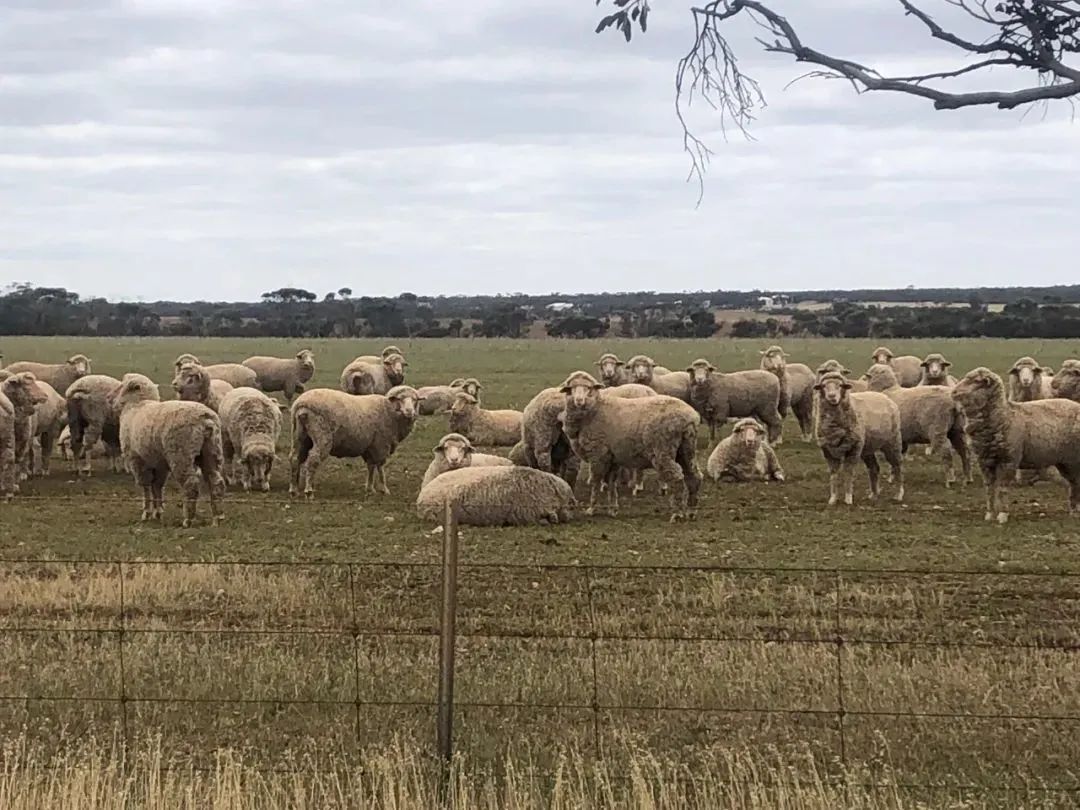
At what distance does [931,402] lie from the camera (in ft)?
65.8

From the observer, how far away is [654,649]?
971cm

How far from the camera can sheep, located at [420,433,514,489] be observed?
17812mm

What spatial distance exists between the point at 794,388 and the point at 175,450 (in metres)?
14.0

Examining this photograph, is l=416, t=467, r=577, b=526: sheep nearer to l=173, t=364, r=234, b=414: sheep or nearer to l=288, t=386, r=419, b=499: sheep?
l=288, t=386, r=419, b=499: sheep

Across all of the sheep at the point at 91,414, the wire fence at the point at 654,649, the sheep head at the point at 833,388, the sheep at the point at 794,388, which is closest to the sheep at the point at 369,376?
the sheep at the point at 91,414

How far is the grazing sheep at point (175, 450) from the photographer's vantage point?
53.7ft

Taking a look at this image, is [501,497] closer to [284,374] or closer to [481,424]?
[481,424]

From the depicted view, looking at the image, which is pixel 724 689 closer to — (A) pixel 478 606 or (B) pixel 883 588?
(A) pixel 478 606

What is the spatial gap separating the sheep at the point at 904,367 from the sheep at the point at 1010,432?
36.3ft

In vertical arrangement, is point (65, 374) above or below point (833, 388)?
below

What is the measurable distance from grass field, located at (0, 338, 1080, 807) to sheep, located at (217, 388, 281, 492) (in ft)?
4.19

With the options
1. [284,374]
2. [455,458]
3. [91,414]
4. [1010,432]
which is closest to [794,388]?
[1010,432]

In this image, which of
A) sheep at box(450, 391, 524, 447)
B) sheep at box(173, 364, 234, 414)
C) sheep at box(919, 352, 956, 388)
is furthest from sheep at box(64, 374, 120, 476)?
sheep at box(919, 352, 956, 388)

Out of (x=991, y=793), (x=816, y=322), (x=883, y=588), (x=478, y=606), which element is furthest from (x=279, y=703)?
(x=816, y=322)
